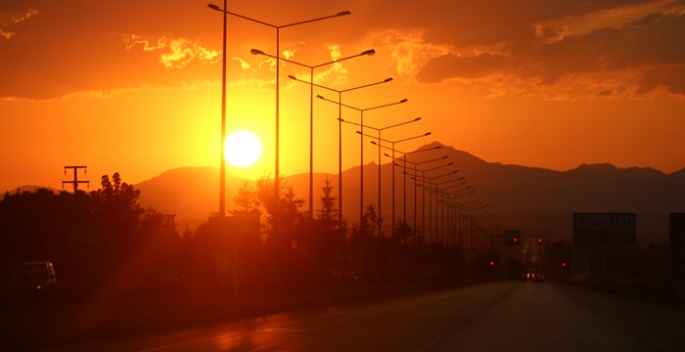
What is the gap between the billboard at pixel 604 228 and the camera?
8806 centimetres

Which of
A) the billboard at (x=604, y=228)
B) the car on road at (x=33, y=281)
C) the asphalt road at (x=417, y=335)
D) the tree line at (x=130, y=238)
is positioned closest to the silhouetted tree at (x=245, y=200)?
the tree line at (x=130, y=238)

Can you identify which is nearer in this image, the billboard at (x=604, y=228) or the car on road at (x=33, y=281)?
the car on road at (x=33, y=281)

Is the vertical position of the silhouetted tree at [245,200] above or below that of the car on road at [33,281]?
above

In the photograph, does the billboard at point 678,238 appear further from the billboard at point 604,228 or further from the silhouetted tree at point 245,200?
the silhouetted tree at point 245,200

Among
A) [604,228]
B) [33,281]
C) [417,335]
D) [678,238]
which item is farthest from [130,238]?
[417,335]

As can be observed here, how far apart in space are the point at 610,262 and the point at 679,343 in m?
166

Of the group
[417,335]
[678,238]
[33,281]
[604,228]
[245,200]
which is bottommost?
[417,335]

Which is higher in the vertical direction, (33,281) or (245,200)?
(245,200)

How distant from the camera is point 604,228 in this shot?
3494 inches

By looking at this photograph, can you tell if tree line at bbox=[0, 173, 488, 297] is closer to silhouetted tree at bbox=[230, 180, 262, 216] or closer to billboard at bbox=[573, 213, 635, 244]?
silhouetted tree at bbox=[230, 180, 262, 216]

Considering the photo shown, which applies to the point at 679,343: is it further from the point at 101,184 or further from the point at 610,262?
the point at 610,262

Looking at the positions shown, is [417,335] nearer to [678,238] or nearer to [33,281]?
[33,281]

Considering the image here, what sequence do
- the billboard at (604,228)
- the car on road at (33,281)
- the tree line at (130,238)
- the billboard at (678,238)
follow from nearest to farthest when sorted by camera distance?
the car on road at (33,281) < the billboard at (678,238) < the tree line at (130,238) < the billboard at (604,228)

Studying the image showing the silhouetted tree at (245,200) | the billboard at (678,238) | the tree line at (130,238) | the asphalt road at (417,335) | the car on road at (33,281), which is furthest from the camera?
the silhouetted tree at (245,200)
